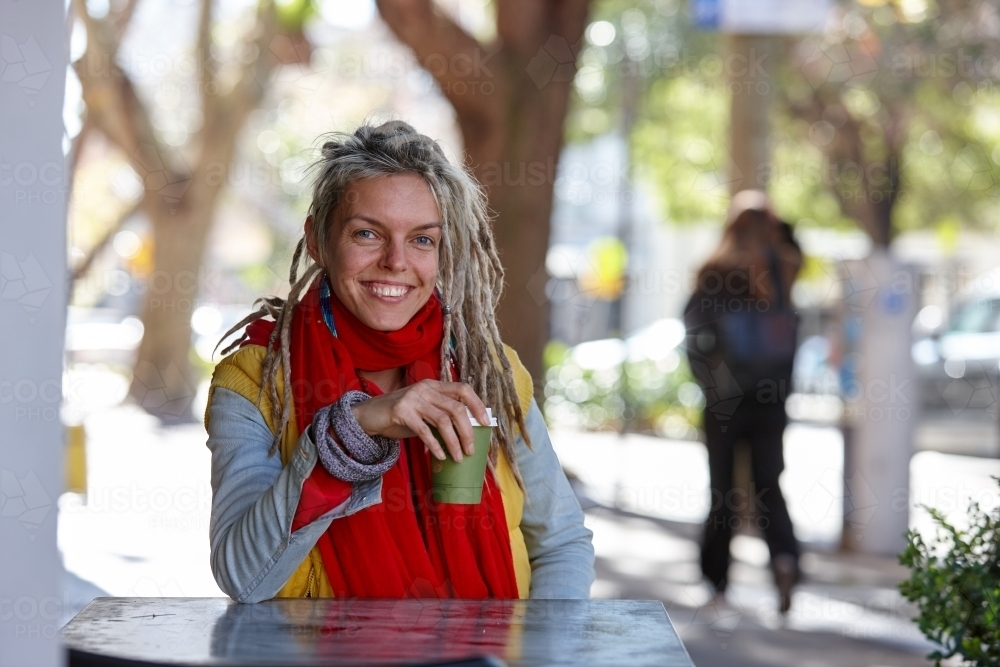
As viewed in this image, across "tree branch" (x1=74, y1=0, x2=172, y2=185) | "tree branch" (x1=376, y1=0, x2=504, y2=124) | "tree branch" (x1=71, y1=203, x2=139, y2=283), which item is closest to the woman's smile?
"tree branch" (x1=376, y1=0, x2=504, y2=124)

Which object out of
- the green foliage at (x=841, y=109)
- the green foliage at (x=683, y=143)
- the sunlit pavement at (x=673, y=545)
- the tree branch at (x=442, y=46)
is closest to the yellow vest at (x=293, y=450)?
the sunlit pavement at (x=673, y=545)

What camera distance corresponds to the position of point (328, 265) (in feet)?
8.16

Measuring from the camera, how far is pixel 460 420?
203 centimetres

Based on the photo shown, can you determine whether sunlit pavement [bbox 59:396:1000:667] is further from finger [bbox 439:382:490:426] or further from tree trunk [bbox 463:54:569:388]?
finger [bbox 439:382:490:426]

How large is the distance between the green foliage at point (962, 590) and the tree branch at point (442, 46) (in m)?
4.16

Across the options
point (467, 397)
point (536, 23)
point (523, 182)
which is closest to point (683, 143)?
point (536, 23)

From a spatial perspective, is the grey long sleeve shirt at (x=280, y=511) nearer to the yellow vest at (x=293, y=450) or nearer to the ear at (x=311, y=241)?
the yellow vest at (x=293, y=450)

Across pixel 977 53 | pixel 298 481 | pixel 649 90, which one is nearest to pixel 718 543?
pixel 298 481

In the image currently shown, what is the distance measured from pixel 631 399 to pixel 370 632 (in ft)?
39.7

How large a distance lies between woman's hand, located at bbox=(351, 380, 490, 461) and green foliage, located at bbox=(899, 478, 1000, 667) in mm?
1144

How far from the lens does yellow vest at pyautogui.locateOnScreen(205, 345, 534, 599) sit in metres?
2.25

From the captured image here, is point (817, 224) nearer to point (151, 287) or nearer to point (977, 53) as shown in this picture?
point (977, 53)

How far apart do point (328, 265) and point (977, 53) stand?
1374cm

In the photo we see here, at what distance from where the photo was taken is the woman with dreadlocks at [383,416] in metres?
2.08
